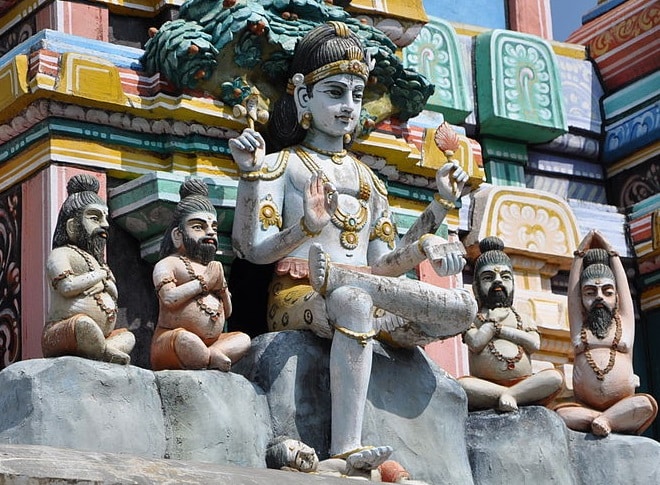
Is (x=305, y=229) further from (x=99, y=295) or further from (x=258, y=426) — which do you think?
(x=99, y=295)

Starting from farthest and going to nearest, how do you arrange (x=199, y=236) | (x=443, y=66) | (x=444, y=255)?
(x=443, y=66) < (x=444, y=255) < (x=199, y=236)

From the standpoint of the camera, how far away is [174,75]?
9.77 meters

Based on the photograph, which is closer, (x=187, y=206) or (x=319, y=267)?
(x=319, y=267)

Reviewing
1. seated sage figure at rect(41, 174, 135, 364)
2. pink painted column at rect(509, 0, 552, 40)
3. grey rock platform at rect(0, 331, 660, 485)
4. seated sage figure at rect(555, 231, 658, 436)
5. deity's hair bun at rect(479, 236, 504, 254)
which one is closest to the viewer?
grey rock platform at rect(0, 331, 660, 485)

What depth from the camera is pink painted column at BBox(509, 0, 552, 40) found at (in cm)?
1333

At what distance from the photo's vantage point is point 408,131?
1052 centimetres

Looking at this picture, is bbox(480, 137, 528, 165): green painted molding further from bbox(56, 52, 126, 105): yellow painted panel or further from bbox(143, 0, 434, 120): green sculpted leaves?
bbox(56, 52, 126, 105): yellow painted panel

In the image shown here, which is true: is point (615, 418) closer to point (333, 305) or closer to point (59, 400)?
point (333, 305)

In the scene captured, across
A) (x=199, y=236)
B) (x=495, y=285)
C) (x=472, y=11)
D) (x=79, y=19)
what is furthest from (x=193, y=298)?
(x=472, y=11)

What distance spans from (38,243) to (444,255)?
1.79 m

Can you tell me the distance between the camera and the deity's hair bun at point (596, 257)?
9.94 meters

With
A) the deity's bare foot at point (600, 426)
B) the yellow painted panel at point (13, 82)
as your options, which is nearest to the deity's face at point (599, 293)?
the deity's bare foot at point (600, 426)

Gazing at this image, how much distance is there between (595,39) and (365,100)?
129 inches

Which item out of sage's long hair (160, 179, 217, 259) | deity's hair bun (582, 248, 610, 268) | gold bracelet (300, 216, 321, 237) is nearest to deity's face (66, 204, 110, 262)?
sage's long hair (160, 179, 217, 259)
